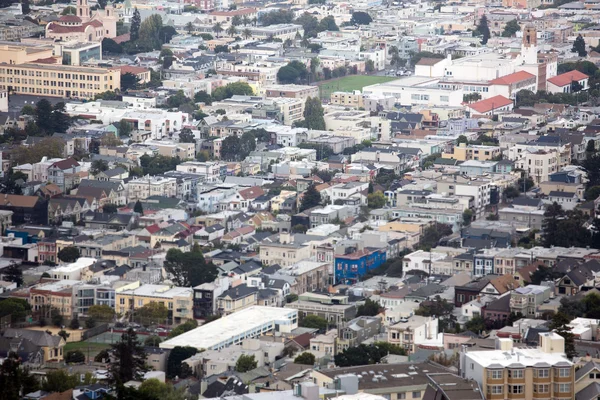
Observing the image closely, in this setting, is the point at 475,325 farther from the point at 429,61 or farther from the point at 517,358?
the point at 429,61

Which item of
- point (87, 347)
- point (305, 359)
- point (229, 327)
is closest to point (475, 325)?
point (305, 359)

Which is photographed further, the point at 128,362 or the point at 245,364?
the point at 245,364

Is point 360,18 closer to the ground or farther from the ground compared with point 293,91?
closer to the ground

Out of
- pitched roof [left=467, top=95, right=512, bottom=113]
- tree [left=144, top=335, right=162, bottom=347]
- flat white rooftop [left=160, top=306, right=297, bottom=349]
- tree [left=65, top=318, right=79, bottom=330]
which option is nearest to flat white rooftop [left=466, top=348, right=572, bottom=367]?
flat white rooftop [left=160, top=306, right=297, bottom=349]

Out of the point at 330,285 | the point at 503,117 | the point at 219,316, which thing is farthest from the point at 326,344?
the point at 503,117

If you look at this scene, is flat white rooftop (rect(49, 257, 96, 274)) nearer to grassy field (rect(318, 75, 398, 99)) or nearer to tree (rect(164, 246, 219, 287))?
tree (rect(164, 246, 219, 287))

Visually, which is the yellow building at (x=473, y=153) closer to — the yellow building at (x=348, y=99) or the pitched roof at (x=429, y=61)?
the yellow building at (x=348, y=99)
